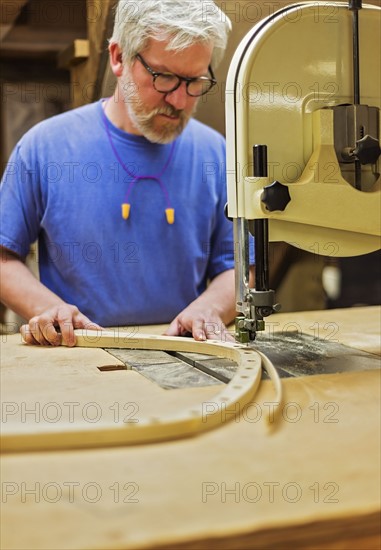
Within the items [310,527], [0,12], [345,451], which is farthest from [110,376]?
[0,12]

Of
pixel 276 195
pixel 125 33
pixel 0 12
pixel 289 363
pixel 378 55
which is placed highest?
pixel 0 12

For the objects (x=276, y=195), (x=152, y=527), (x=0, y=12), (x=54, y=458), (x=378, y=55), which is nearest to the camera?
(x=152, y=527)

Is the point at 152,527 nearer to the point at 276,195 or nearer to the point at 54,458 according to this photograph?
the point at 54,458

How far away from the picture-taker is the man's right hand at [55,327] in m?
1.59

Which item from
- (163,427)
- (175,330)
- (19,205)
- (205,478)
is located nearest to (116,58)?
(19,205)


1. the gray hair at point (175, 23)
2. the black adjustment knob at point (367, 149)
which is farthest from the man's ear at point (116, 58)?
the black adjustment knob at point (367, 149)

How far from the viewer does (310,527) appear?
74 centimetres

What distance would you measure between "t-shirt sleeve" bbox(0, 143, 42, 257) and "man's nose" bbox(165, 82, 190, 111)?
0.45 metres

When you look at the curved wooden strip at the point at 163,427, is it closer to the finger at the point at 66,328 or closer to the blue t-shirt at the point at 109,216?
the finger at the point at 66,328

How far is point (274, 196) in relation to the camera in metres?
1.26

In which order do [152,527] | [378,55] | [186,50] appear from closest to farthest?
[152,527]
[378,55]
[186,50]

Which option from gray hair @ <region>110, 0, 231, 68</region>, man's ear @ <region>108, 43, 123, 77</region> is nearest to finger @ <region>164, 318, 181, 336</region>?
gray hair @ <region>110, 0, 231, 68</region>

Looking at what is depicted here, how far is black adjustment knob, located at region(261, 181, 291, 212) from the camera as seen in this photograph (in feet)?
4.13

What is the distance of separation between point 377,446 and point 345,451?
0.16ft
